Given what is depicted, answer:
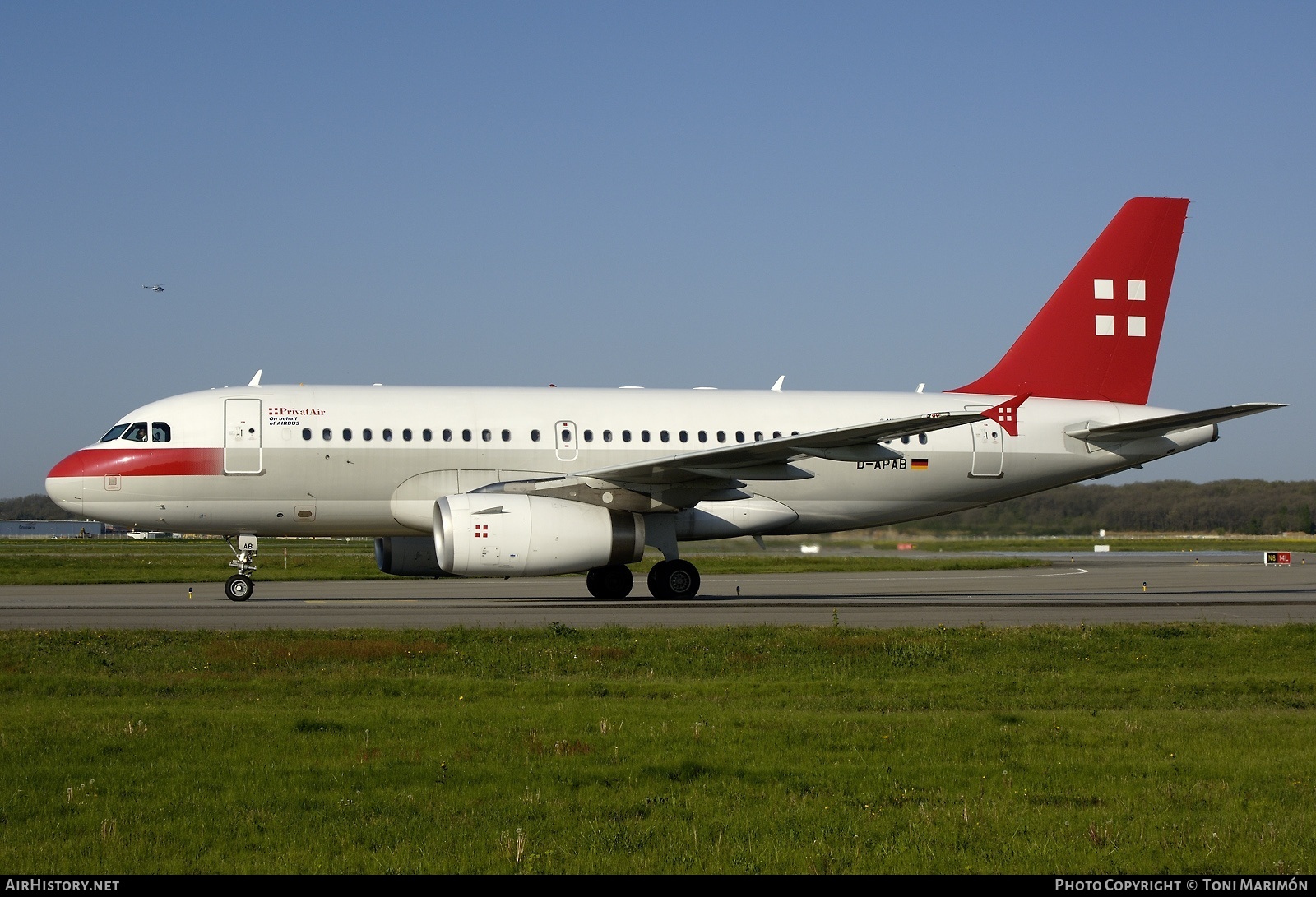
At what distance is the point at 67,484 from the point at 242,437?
304 cm

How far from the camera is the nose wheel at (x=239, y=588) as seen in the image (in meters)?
21.4

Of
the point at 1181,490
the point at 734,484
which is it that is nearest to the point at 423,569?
the point at 734,484

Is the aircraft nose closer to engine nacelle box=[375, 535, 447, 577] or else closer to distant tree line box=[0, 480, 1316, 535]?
distant tree line box=[0, 480, 1316, 535]

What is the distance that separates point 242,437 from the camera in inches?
856

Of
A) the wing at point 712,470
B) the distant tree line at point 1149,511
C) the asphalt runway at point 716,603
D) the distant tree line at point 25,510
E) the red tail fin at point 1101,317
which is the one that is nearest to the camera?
the asphalt runway at point 716,603

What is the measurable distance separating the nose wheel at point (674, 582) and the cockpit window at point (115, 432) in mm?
9656

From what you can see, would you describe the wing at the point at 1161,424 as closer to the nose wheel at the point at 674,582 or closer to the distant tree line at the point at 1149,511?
the distant tree line at the point at 1149,511

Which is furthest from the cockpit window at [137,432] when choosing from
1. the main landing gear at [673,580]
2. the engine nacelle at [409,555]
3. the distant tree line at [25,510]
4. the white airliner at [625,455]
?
the distant tree line at [25,510]

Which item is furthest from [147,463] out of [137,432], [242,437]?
[242,437]

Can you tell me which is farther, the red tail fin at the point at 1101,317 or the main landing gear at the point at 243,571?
the red tail fin at the point at 1101,317

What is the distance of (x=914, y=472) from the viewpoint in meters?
24.6

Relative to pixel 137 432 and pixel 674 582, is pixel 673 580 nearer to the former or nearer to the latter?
pixel 674 582

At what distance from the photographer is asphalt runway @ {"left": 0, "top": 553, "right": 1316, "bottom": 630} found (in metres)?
17.5

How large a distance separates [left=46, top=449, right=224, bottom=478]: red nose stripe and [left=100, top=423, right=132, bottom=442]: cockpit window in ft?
0.86
